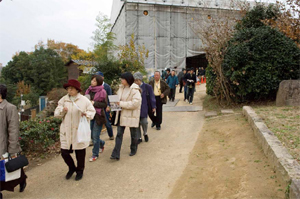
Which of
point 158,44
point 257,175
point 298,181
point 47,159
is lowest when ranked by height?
point 47,159

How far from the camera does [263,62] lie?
862 cm

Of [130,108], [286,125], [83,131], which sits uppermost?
[130,108]

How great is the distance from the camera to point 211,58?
9812 mm

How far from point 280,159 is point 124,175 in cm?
260

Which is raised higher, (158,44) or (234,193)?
(158,44)

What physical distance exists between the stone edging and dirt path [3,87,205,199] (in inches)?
61.3

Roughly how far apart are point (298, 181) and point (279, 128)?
2.71 meters

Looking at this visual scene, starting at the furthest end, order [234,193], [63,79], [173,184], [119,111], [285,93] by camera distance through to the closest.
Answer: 1. [63,79]
2. [285,93]
3. [119,111]
4. [173,184]
5. [234,193]

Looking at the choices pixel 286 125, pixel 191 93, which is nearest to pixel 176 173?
pixel 286 125

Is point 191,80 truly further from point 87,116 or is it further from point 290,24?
point 87,116

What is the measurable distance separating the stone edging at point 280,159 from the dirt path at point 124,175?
1557 millimetres

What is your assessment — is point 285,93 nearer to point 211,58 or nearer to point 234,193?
point 211,58

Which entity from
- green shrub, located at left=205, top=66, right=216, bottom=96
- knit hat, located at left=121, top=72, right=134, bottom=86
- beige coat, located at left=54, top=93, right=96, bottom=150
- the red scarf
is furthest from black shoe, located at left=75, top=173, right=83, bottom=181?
green shrub, located at left=205, top=66, right=216, bottom=96

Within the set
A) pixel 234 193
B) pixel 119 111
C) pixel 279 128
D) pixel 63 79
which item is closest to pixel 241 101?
pixel 279 128
